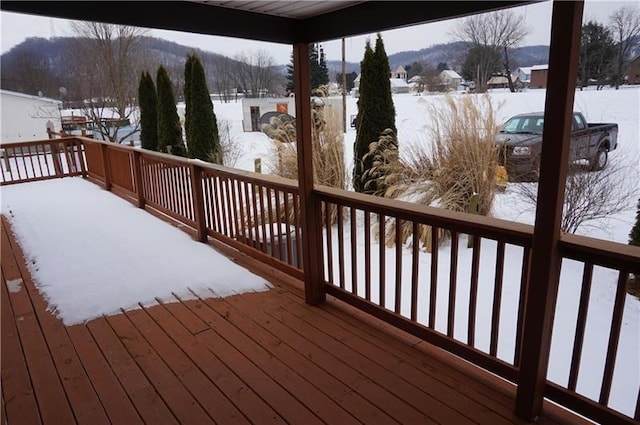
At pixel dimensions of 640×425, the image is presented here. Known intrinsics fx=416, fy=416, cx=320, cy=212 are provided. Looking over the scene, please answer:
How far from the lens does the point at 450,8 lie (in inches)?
Result: 71.3

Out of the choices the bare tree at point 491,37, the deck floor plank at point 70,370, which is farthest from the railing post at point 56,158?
the bare tree at point 491,37

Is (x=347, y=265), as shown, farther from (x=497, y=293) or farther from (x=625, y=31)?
(x=625, y=31)

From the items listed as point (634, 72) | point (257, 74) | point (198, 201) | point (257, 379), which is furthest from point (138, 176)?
point (257, 74)

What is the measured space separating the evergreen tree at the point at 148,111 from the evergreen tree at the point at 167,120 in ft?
2.44

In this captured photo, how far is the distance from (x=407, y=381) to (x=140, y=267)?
2.70 metres

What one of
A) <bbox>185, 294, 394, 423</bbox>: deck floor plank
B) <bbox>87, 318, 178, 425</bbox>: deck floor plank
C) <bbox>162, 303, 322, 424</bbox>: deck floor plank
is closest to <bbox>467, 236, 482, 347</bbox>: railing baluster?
<bbox>185, 294, 394, 423</bbox>: deck floor plank

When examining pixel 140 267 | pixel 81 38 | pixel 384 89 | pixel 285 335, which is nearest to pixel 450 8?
pixel 285 335

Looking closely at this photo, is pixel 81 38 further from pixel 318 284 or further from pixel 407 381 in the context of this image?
pixel 407 381

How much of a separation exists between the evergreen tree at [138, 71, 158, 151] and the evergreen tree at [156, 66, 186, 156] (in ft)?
2.44

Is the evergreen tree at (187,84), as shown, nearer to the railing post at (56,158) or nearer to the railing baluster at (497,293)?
the railing post at (56,158)

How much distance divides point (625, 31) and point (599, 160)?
148 cm

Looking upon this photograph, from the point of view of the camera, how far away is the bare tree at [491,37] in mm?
6145

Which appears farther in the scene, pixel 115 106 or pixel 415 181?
pixel 115 106

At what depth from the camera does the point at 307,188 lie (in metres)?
2.93
